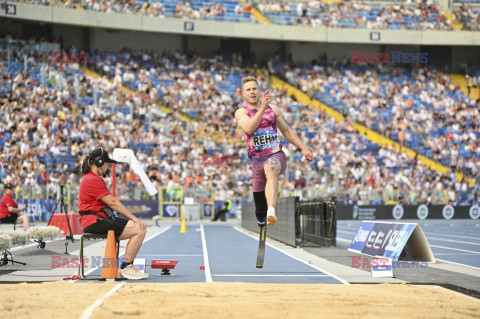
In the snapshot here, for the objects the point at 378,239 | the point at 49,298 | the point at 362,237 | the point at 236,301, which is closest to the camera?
the point at 236,301

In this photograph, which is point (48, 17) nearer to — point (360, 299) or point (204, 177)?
point (204, 177)

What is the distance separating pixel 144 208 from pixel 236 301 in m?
26.2

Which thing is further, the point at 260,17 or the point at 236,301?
the point at 260,17

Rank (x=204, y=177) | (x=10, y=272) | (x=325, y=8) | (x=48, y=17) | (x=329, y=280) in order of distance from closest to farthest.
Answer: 1. (x=329, y=280)
2. (x=10, y=272)
3. (x=204, y=177)
4. (x=48, y=17)
5. (x=325, y=8)

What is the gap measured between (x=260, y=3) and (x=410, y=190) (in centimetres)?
1828

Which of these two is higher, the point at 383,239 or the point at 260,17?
the point at 260,17

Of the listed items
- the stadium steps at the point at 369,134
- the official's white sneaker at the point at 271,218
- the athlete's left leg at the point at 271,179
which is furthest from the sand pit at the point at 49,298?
the stadium steps at the point at 369,134

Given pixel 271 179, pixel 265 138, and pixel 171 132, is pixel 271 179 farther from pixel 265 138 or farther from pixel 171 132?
pixel 171 132

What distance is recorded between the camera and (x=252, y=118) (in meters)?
8.45

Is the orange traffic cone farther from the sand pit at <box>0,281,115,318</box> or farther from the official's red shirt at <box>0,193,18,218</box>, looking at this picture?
the official's red shirt at <box>0,193,18,218</box>

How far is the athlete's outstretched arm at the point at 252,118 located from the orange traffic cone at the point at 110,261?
104 inches

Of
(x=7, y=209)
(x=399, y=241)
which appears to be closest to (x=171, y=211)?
(x=7, y=209)

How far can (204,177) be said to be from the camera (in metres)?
33.8

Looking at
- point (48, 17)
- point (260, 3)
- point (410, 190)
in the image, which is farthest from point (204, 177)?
point (260, 3)
